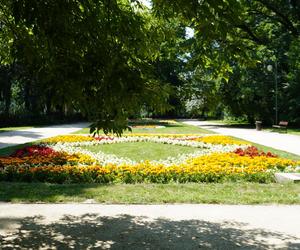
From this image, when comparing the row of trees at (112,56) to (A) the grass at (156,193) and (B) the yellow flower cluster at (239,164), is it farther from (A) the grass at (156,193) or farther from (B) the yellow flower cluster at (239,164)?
(B) the yellow flower cluster at (239,164)

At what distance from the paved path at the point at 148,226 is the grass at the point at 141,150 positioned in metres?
6.85

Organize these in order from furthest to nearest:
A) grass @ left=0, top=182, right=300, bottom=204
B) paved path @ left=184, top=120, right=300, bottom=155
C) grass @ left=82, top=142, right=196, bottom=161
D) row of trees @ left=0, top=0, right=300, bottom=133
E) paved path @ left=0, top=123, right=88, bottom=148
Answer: paved path @ left=0, top=123, right=88, bottom=148, paved path @ left=184, top=120, right=300, bottom=155, grass @ left=82, top=142, right=196, bottom=161, grass @ left=0, top=182, right=300, bottom=204, row of trees @ left=0, top=0, right=300, bottom=133

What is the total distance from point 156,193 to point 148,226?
205cm

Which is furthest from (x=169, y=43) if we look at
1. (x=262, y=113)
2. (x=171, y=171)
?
(x=262, y=113)

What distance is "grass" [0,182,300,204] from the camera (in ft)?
25.4

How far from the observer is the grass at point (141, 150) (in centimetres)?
1479

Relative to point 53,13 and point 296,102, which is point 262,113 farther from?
point 53,13

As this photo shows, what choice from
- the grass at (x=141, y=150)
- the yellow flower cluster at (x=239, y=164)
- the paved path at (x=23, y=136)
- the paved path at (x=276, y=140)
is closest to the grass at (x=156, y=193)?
the yellow flower cluster at (x=239, y=164)

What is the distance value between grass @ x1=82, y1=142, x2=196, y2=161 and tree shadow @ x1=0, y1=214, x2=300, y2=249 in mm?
7561

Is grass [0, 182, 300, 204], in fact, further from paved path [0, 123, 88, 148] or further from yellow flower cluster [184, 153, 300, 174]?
paved path [0, 123, 88, 148]

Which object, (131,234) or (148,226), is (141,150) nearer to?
(148,226)

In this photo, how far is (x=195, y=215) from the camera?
22.5ft

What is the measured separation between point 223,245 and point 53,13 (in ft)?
11.0

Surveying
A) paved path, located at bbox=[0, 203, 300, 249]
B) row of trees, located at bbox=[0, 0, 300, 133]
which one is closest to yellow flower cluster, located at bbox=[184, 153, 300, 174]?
paved path, located at bbox=[0, 203, 300, 249]
